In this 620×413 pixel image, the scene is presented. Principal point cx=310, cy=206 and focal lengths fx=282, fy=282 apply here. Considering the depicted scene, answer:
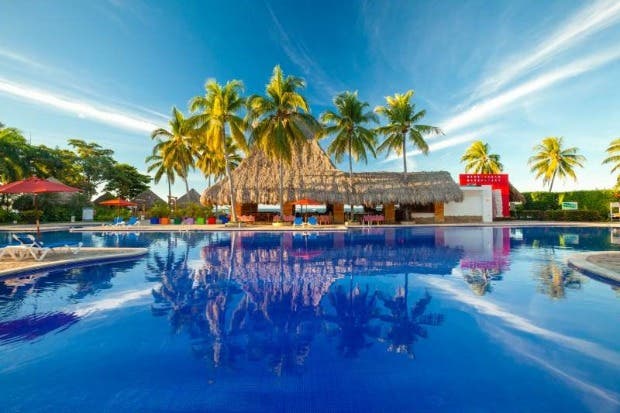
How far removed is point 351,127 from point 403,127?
446 cm

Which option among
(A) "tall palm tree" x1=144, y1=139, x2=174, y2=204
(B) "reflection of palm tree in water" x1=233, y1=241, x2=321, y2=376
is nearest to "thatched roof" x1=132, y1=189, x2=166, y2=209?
(A) "tall palm tree" x1=144, y1=139, x2=174, y2=204

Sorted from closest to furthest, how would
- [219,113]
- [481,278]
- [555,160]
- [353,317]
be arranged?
[353,317]
[481,278]
[219,113]
[555,160]

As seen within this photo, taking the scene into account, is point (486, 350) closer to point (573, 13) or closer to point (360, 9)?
point (573, 13)

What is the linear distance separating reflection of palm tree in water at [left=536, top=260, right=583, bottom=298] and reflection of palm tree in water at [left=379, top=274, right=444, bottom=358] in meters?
2.49

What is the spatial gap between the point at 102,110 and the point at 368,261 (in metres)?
21.2

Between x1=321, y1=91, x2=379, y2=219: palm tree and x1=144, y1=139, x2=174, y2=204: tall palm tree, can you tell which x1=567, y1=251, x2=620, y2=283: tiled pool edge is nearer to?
x1=321, y1=91, x2=379, y2=219: palm tree

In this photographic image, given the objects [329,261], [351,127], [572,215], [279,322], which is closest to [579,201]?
[572,215]

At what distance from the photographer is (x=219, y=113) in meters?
20.4

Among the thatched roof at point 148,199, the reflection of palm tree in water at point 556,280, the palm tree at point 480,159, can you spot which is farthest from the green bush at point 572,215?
the thatched roof at point 148,199

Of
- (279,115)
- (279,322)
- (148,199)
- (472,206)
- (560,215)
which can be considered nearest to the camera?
(279,322)

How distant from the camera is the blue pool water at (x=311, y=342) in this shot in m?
2.64

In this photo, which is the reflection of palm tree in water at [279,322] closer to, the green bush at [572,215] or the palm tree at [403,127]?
the palm tree at [403,127]

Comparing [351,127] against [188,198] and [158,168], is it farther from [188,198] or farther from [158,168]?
[158,168]

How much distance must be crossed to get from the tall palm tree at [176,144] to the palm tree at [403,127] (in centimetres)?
1911
